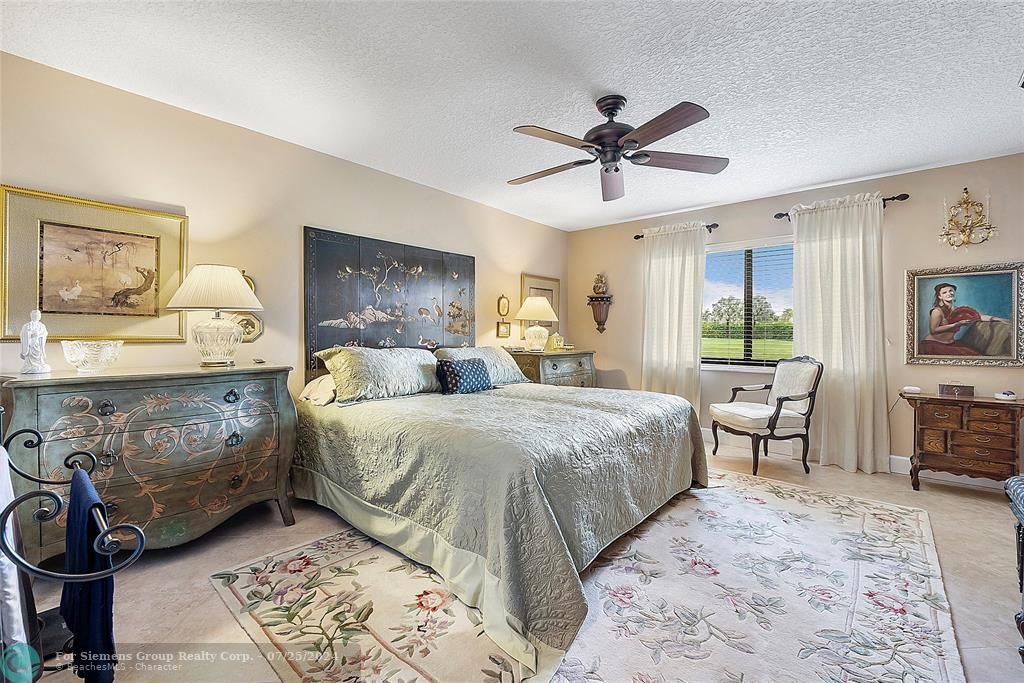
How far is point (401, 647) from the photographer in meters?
1.72

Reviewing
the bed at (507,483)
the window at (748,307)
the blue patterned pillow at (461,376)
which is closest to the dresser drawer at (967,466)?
the window at (748,307)

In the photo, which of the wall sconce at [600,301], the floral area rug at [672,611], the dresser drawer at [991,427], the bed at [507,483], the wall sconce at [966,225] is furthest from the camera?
the wall sconce at [600,301]

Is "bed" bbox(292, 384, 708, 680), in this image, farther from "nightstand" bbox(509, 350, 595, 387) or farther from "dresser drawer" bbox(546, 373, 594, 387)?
"dresser drawer" bbox(546, 373, 594, 387)

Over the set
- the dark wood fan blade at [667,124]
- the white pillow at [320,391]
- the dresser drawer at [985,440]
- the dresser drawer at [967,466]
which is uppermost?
the dark wood fan blade at [667,124]

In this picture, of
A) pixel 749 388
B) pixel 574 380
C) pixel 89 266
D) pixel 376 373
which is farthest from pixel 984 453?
pixel 89 266

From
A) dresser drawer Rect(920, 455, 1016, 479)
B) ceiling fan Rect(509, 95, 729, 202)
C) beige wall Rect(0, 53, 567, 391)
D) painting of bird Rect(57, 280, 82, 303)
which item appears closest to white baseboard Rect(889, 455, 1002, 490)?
dresser drawer Rect(920, 455, 1016, 479)

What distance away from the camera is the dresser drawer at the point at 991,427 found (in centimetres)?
313

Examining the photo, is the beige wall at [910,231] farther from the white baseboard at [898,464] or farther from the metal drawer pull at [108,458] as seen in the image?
the metal drawer pull at [108,458]

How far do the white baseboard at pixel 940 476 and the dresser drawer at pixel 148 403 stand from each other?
4949 millimetres

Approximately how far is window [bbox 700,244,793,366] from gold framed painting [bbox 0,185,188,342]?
4.80m

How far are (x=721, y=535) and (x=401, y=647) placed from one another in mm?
1897

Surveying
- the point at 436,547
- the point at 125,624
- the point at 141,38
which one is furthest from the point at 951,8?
the point at 125,624

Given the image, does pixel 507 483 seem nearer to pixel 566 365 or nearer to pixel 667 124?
pixel 667 124

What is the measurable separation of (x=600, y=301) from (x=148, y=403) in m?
4.57
